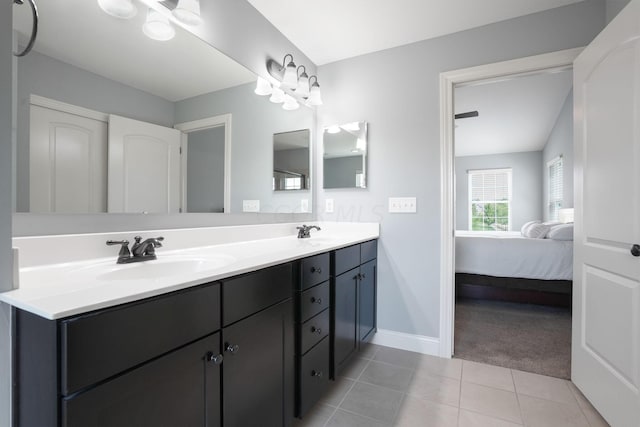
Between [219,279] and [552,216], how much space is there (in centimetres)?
631

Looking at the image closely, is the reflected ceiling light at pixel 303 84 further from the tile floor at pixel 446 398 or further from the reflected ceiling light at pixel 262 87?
the tile floor at pixel 446 398

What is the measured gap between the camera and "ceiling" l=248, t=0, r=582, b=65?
182 cm

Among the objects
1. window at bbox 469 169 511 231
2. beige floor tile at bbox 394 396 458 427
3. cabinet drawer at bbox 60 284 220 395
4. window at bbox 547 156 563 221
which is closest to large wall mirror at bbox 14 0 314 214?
cabinet drawer at bbox 60 284 220 395

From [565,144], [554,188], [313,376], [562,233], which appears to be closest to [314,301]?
[313,376]

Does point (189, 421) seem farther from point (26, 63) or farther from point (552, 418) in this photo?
point (552, 418)

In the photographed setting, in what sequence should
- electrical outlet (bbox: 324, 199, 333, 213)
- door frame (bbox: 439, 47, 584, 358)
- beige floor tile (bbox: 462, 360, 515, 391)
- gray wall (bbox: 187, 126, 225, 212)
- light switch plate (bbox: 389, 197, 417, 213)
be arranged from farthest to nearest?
1. electrical outlet (bbox: 324, 199, 333, 213)
2. light switch plate (bbox: 389, 197, 417, 213)
3. door frame (bbox: 439, 47, 584, 358)
4. beige floor tile (bbox: 462, 360, 515, 391)
5. gray wall (bbox: 187, 126, 225, 212)

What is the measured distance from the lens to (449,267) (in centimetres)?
209

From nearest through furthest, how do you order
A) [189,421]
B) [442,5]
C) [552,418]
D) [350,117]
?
1. [189,421]
2. [552,418]
3. [442,5]
4. [350,117]

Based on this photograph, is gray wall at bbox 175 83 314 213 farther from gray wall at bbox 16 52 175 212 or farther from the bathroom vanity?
the bathroom vanity

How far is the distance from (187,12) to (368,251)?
1713 millimetres

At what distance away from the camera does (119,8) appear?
1174mm

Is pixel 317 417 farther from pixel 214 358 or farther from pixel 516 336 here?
pixel 516 336

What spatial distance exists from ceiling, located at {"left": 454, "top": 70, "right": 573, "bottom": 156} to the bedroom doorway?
0.05 feet

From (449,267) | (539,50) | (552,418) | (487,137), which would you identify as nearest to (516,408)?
(552,418)
